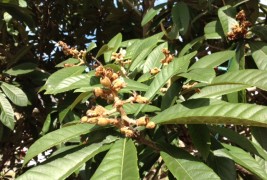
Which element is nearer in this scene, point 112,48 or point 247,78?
point 247,78

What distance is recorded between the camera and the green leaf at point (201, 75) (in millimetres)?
857

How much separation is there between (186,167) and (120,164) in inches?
5.8

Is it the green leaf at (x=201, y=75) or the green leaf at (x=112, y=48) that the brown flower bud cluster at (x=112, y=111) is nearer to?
the green leaf at (x=201, y=75)

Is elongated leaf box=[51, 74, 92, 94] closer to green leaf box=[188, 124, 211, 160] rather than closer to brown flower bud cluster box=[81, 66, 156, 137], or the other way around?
brown flower bud cluster box=[81, 66, 156, 137]

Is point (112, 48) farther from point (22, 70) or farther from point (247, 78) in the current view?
point (247, 78)

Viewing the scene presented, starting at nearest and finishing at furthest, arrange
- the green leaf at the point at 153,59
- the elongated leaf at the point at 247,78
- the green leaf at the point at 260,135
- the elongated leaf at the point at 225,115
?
1. the elongated leaf at the point at 225,115
2. the elongated leaf at the point at 247,78
3. the green leaf at the point at 260,135
4. the green leaf at the point at 153,59

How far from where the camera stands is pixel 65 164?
0.86m

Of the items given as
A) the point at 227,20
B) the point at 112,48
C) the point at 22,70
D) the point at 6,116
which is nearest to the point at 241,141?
the point at 227,20

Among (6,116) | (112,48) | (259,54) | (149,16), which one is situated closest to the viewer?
(259,54)

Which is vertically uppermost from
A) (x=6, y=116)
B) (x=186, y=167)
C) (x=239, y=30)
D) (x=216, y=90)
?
(x=239, y=30)

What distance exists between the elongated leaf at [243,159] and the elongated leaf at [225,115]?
0.19m

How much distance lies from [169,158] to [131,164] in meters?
0.12

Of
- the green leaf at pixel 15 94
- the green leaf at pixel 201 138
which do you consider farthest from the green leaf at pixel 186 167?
the green leaf at pixel 15 94

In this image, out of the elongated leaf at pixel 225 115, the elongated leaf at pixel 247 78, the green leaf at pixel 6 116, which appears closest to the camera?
the elongated leaf at pixel 225 115
